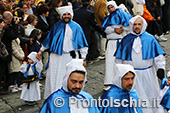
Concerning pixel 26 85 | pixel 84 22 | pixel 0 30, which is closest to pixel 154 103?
pixel 26 85

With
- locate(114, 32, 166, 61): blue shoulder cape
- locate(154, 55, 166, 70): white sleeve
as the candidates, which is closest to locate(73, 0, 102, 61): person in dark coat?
locate(114, 32, 166, 61): blue shoulder cape

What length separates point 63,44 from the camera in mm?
8484

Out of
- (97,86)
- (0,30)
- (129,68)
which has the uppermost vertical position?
(0,30)

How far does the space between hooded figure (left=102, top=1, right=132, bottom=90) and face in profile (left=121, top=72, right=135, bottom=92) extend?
4.04m

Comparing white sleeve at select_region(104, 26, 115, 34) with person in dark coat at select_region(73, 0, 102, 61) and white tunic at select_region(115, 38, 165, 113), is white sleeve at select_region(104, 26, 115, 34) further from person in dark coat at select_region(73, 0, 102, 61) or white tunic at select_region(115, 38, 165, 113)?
white tunic at select_region(115, 38, 165, 113)

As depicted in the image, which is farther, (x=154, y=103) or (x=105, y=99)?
(x=154, y=103)

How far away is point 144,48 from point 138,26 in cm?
41

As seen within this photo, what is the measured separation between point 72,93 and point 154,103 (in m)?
3.00

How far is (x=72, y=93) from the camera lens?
495 centimetres

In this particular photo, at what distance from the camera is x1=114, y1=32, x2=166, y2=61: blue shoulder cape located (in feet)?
25.1

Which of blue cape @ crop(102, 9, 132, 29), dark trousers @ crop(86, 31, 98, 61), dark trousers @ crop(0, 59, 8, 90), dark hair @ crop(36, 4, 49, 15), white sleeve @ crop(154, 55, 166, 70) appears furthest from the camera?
dark trousers @ crop(86, 31, 98, 61)

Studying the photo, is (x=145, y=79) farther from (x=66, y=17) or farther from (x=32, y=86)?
(x=32, y=86)

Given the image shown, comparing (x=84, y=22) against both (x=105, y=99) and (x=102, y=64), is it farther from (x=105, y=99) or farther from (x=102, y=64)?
(x=105, y=99)

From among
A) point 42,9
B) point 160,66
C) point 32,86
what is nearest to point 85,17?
point 42,9
